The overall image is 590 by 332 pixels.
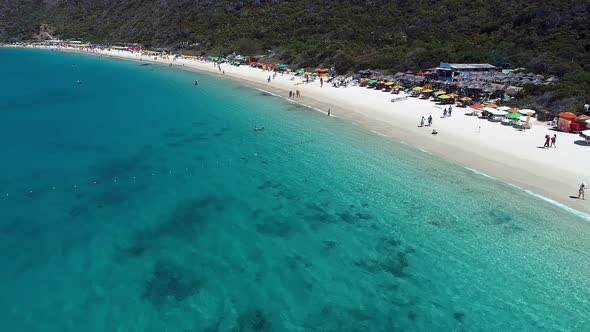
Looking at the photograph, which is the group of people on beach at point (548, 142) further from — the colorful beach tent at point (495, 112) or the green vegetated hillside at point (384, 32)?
the green vegetated hillside at point (384, 32)

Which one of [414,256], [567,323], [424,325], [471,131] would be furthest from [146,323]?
[471,131]

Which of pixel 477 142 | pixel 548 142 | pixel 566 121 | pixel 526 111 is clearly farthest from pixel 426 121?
pixel 566 121

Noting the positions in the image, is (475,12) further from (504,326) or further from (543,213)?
(504,326)

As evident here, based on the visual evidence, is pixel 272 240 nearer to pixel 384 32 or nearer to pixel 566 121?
pixel 566 121

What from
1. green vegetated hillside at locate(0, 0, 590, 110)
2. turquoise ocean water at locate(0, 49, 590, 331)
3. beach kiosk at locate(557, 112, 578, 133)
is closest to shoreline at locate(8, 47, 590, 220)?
beach kiosk at locate(557, 112, 578, 133)

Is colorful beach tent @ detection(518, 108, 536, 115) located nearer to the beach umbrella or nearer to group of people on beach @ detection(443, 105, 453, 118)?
the beach umbrella
